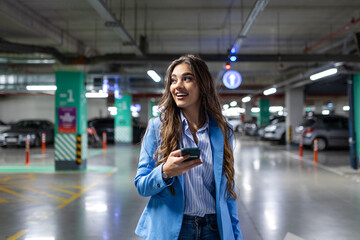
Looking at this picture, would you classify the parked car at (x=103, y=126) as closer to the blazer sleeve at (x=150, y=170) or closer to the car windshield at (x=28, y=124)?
the car windshield at (x=28, y=124)

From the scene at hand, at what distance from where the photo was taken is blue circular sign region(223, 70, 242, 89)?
8670mm

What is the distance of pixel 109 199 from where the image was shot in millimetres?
6375

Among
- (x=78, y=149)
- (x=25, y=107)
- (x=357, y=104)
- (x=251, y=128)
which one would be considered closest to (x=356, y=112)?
(x=357, y=104)

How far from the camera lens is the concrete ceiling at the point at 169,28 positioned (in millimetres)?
7789

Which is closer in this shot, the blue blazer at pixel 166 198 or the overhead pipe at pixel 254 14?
the blue blazer at pixel 166 198

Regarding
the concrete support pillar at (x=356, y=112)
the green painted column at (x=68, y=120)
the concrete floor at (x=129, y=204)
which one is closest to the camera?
the concrete floor at (x=129, y=204)

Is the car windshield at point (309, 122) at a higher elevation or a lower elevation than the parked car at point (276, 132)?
higher

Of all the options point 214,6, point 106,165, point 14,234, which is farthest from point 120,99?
point 14,234

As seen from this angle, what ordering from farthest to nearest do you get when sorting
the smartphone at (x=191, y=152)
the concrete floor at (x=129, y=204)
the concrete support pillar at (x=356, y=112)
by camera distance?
the concrete support pillar at (x=356, y=112) < the concrete floor at (x=129, y=204) < the smartphone at (x=191, y=152)

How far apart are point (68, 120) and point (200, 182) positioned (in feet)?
30.9

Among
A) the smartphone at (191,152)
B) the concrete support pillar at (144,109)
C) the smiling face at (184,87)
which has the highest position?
the concrete support pillar at (144,109)

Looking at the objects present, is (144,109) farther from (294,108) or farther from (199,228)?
(199,228)

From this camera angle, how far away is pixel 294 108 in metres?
20.4

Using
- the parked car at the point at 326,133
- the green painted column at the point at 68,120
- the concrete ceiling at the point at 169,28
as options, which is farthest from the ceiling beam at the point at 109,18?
the parked car at the point at 326,133
